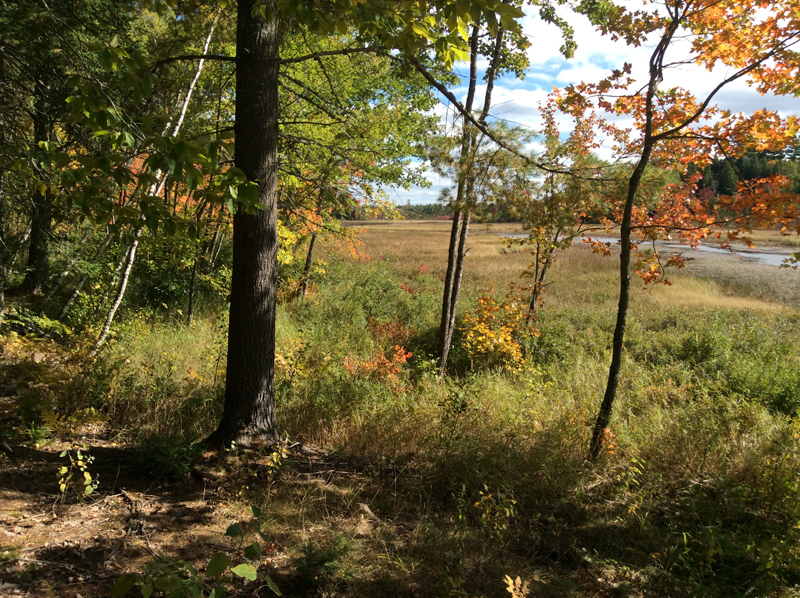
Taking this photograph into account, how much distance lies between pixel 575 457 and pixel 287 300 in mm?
9931

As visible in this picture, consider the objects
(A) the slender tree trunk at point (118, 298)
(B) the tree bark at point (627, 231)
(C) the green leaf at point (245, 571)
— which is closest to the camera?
(C) the green leaf at point (245, 571)

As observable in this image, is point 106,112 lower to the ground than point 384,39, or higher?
lower

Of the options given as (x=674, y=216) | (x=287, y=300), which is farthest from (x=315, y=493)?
(x=287, y=300)

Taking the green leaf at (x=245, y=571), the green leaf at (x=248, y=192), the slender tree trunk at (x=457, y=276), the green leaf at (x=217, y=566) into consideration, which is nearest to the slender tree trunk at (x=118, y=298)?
the green leaf at (x=248, y=192)

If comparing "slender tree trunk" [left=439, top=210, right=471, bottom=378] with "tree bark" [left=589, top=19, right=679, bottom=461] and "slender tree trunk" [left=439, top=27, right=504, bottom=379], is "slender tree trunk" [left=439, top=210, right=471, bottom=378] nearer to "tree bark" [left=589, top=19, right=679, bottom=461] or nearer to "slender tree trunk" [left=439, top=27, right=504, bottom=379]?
"slender tree trunk" [left=439, top=27, right=504, bottom=379]

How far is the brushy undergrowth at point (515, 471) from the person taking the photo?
9.91ft

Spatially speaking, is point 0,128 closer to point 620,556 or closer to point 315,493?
point 315,493

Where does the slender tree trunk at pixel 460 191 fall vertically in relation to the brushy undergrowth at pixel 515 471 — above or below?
above

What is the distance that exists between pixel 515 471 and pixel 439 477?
73 cm

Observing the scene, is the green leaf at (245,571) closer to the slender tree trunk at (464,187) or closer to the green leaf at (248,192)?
the green leaf at (248,192)

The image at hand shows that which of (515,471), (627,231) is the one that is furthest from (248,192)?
(627,231)

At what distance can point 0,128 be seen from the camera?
418 centimetres

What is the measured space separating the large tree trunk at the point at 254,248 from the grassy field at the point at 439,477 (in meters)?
0.37

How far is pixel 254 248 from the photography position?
3.68 metres
